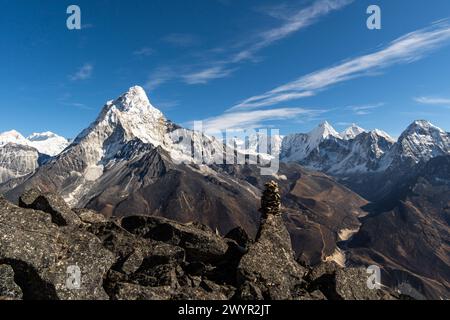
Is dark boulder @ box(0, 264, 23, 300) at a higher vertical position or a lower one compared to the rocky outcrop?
higher

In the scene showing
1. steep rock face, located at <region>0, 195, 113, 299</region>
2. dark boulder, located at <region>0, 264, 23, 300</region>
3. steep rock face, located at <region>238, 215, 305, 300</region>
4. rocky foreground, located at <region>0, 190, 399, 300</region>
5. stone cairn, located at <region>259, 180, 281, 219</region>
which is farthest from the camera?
stone cairn, located at <region>259, 180, 281, 219</region>

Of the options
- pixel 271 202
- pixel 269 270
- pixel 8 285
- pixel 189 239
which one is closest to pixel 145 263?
pixel 189 239

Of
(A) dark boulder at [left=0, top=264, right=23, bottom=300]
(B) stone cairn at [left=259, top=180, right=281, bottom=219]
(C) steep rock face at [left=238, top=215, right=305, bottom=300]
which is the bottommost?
(C) steep rock face at [left=238, top=215, right=305, bottom=300]

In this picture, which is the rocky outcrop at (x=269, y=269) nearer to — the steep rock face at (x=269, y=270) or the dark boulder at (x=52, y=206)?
the steep rock face at (x=269, y=270)

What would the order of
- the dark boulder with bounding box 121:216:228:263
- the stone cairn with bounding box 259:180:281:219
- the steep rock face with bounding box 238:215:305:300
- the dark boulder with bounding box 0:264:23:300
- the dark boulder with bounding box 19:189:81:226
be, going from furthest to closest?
the stone cairn with bounding box 259:180:281:219 → the dark boulder with bounding box 121:216:228:263 → the dark boulder with bounding box 19:189:81:226 → the steep rock face with bounding box 238:215:305:300 → the dark boulder with bounding box 0:264:23:300

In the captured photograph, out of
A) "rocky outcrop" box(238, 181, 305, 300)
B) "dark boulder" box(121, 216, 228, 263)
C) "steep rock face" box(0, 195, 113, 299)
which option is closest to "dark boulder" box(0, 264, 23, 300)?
"steep rock face" box(0, 195, 113, 299)

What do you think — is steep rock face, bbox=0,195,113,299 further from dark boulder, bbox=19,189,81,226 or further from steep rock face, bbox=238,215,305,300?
steep rock face, bbox=238,215,305,300
